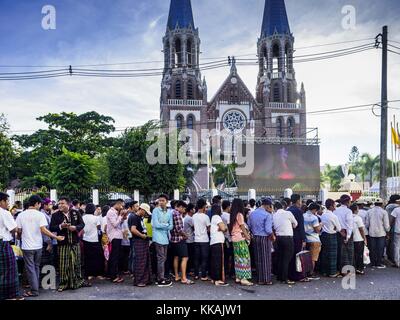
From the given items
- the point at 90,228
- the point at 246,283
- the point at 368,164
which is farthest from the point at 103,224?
the point at 368,164

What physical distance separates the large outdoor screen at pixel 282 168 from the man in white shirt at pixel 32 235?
25147 millimetres

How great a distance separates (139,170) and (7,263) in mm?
16628

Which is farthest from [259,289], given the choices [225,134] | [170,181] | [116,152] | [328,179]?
[328,179]

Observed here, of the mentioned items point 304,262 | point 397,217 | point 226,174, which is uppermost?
point 397,217

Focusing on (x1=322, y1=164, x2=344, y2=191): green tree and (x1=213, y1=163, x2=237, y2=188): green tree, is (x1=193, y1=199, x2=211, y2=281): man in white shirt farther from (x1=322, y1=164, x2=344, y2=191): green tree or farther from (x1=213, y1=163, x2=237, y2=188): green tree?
(x1=322, y1=164, x2=344, y2=191): green tree

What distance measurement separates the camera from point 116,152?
78.9 ft

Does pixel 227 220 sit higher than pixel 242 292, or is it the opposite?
pixel 227 220

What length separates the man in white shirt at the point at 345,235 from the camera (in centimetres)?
812

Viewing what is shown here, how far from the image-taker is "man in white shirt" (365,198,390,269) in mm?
9219

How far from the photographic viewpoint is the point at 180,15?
4516cm

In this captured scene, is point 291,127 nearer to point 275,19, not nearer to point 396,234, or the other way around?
point 275,19

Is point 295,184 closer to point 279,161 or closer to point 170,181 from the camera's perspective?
point 279,161

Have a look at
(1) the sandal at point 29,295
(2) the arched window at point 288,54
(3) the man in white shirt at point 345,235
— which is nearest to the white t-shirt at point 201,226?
(3) the man in white shirt at point 345,235

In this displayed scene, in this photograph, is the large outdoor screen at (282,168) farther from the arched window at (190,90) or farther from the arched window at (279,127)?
the arched window at (190,90)
